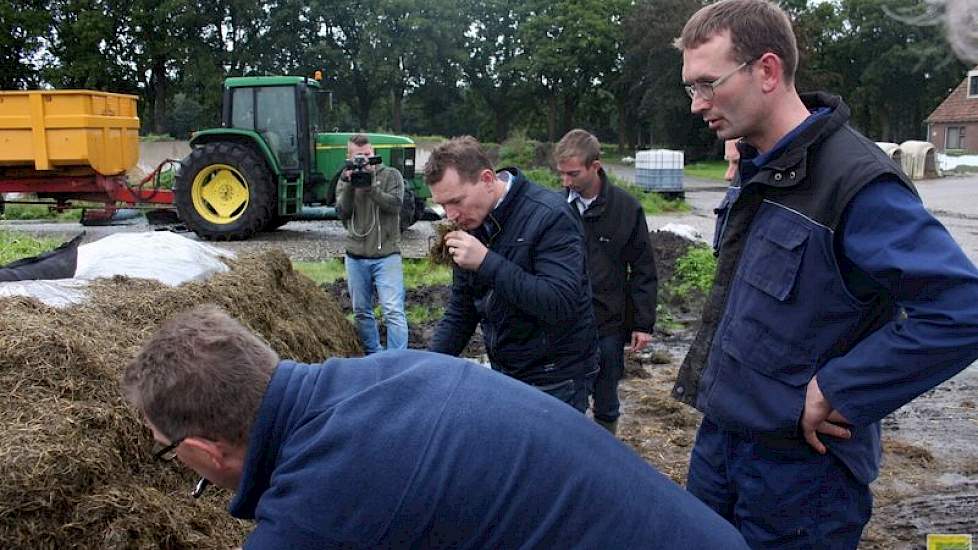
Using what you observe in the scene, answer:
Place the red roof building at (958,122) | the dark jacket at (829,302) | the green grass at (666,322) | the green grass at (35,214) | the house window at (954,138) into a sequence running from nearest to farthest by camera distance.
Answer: the dark jacket at (829,302) → the green grass at (666,322) → the green grass at (35,214) → the red roof building at (958,122) → the house window at (954,138)

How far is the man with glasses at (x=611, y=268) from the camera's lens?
462cm

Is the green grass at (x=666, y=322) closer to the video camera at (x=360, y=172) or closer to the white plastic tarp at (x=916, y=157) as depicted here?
the video camera at (x=360, y=172)

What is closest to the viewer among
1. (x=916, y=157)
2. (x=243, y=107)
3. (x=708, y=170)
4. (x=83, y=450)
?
(x=83, y=450)

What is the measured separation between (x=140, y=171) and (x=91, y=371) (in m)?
21.1

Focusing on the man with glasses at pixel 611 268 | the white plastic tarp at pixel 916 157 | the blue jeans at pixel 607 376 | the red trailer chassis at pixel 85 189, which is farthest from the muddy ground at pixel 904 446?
the white plastic tarp at pixel 916 157

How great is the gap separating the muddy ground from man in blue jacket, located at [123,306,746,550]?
2.87 m

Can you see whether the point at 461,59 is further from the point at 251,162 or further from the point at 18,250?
the point at 18,250

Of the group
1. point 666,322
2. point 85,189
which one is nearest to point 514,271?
point 666,322

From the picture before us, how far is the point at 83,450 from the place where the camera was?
288 centimetres

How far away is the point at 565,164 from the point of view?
4500 millimetres

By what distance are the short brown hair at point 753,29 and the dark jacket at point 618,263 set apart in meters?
2.53

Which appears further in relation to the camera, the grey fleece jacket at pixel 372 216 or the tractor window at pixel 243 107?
the tractor window at pixel 243 107

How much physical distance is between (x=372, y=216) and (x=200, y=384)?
5012 millimetres

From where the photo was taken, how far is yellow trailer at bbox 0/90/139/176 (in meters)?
13.3
